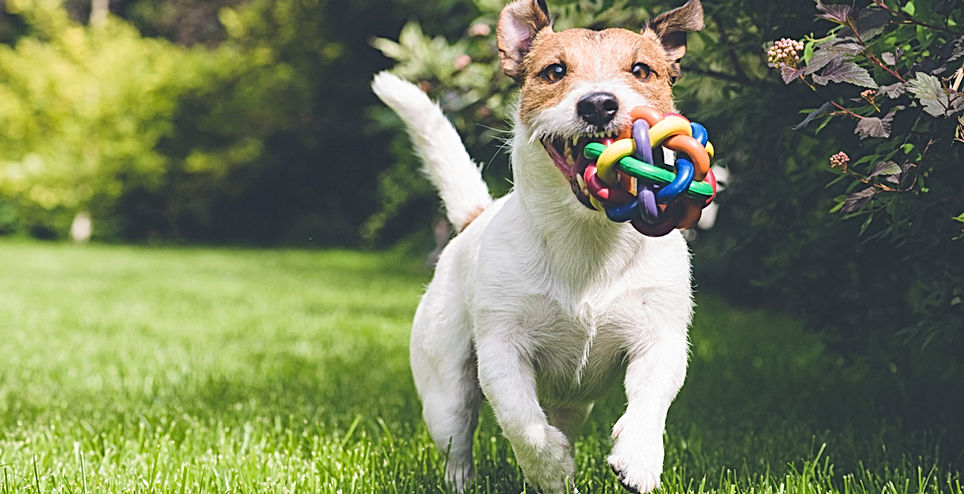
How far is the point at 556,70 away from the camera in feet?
8.13

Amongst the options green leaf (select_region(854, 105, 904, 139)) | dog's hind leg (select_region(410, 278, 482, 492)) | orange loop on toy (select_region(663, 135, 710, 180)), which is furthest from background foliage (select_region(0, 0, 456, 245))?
green leaf (select_region(854, 105, 904, 139))

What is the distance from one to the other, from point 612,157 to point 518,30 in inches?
28.7

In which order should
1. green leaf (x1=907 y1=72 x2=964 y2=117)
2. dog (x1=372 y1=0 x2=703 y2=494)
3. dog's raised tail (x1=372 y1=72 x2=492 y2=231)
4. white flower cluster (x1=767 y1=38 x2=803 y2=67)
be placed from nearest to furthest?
green leaf (x1=907 y1=72 x2=964 y2=117), white flower cluster (x1=767 y1=38 x2=803 y2=67), dog (x1=372 y1=0 x2=703 y2=494), dog's raised tail (x1=372 y1=72 x2=492 y2=231)

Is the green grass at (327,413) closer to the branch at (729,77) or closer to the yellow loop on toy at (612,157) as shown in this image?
the yellow loop on toy at (612,157)

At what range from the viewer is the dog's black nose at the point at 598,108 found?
223 centimetres

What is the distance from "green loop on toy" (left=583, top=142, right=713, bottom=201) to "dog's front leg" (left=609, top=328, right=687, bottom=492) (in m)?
0.42

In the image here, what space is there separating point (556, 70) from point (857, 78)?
0.73 meters

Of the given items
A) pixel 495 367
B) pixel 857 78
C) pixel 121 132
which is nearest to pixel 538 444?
pixel 495 367

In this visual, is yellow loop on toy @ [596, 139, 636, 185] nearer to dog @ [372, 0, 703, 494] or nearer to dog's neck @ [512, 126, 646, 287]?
dog @ [372, 0, 703, 494]

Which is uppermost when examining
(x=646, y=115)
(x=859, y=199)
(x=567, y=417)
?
(x=646, y=115)

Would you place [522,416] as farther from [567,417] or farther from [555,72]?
[555,72]

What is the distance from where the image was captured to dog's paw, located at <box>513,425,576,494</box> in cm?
242

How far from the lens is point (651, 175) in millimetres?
2156

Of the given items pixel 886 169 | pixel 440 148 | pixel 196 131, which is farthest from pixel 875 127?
pixel 196 131
